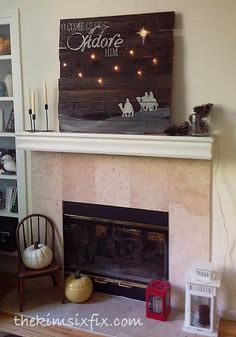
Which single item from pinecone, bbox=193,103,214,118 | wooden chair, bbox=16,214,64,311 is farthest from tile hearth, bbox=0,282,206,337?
pinecone, bbox=193,103,214,118

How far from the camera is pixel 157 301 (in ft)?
8.18

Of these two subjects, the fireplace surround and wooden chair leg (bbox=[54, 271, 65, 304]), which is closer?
the fireplace surround

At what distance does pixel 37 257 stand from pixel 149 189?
0.94 metres

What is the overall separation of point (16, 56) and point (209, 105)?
4.98 feet

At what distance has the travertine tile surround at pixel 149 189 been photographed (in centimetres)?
249

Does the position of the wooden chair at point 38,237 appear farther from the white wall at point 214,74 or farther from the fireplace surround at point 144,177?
the white wall at point 214,74

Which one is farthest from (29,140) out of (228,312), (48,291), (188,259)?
(228,312)

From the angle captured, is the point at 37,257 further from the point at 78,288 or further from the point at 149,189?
the point at 149,189

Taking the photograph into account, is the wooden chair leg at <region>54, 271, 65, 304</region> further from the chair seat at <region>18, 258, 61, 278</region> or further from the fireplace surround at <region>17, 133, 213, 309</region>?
the fireplace surround at <region>17, 133, 213, 309</region>

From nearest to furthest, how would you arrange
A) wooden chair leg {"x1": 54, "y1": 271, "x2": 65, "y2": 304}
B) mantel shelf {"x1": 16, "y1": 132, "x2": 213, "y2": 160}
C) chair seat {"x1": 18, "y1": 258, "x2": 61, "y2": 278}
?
1. mantel shelf {"x1": 16, "y1": 132, "x2": 213, "y2": 160}
2. chair seat {"x1": 18, "y1": 258, "x2": 61, "y2": 278}
3. wooden chair leg {"x1": 54, "y1": 271, "x2": 65, "y2": 304}

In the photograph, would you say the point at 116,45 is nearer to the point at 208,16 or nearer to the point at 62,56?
the point at 62,56

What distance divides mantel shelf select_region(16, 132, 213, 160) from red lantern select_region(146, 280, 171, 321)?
90cm

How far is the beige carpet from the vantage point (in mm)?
2398

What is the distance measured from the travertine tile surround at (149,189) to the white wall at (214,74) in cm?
10
